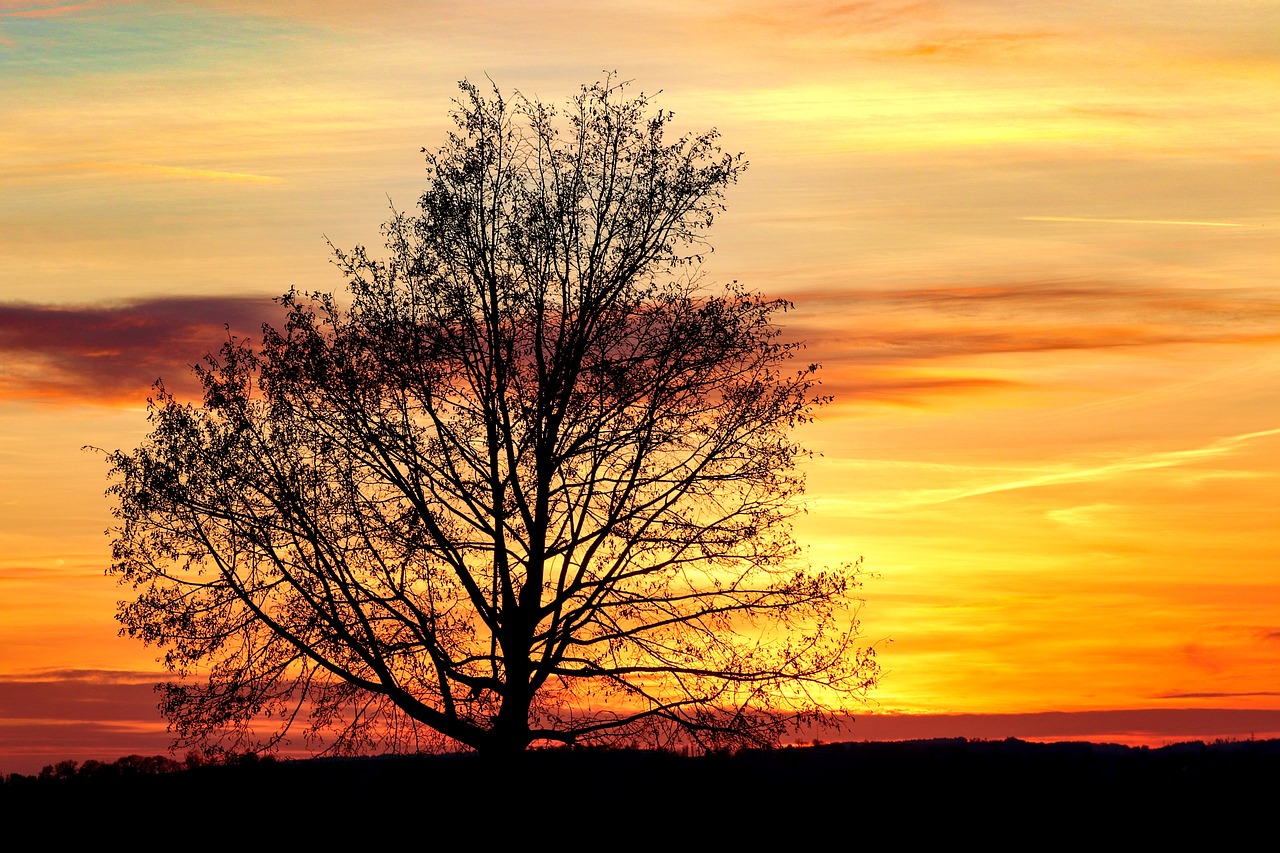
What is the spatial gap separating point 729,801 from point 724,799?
12 cm

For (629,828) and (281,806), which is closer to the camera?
(629,828)

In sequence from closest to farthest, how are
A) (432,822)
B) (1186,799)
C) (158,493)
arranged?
(1186,799) < (432,822) < (158,493)

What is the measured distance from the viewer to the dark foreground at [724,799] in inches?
882

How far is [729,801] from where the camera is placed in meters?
23.9

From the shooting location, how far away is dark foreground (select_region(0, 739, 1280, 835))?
22391mm

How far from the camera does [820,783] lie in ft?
81.0

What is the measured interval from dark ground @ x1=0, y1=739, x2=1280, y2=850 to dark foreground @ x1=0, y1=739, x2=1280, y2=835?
4 centimetres

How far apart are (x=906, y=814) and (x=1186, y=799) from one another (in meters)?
4.69

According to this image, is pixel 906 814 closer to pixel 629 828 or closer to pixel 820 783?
pixel 820 783

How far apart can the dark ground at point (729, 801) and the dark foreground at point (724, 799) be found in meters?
0.04

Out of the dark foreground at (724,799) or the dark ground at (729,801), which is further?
the dark foreground at (724,799)

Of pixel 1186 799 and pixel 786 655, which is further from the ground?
pixel 786 655

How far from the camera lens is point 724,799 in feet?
78.6

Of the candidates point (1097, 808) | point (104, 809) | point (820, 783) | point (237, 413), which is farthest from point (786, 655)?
point (104, 809)
